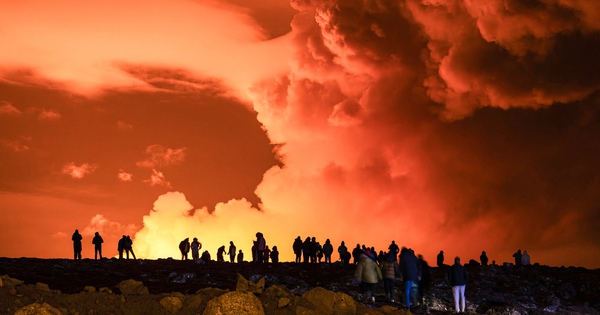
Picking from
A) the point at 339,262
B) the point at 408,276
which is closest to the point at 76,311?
the point at 408,276

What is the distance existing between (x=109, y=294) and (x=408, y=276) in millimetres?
12253

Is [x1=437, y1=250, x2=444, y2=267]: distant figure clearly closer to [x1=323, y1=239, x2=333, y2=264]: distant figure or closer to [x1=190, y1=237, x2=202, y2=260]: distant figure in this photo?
[x1=323, y1=239, x2=333, y2=264]: distant figure

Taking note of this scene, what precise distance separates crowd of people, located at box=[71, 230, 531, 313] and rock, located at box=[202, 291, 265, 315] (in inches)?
434

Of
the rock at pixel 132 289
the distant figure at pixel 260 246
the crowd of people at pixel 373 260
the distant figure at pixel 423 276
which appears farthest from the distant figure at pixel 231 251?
the rock at pixel 132 289

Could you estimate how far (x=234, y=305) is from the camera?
17031 mm

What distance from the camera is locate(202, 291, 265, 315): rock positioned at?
17.0 metres

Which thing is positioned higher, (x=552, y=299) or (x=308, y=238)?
(x=308, y=238)

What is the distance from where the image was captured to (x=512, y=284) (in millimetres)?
43406

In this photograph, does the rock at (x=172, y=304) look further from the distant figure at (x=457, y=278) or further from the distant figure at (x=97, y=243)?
the distant figure at (x=97, y=243)

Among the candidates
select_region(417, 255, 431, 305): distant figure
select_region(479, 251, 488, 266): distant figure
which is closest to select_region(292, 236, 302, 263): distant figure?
select_region(479, 251, 488, 266): distant figure

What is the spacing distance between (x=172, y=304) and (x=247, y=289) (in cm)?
211

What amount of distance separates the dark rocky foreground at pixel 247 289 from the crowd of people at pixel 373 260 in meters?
0.81

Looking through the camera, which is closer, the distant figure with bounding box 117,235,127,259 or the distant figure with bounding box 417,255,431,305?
the distant figure with bounding box 417,255,431,305

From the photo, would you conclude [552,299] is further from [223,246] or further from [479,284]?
[223,246]
